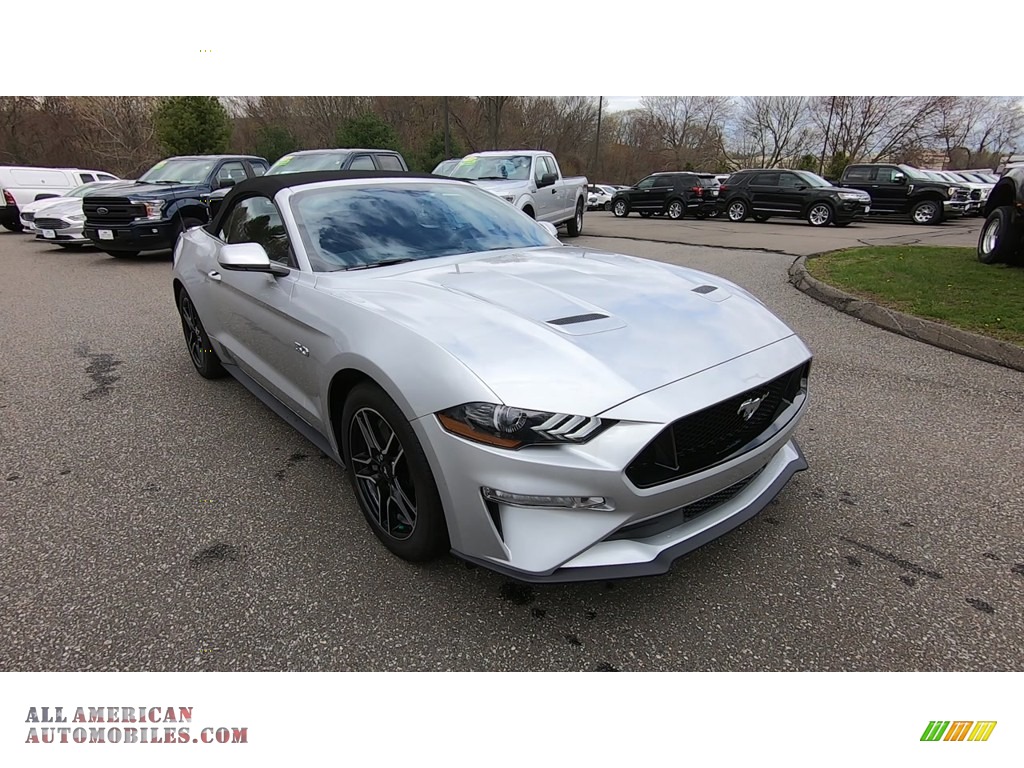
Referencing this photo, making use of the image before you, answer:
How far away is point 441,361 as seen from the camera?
1.95 meters

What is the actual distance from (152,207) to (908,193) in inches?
799

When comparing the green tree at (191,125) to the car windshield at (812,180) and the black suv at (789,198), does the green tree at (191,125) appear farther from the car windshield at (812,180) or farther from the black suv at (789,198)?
the car windshield at (812,180)

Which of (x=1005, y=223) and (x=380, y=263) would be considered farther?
(x=1005, y=223)

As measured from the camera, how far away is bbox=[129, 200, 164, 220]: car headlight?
32.0 ft

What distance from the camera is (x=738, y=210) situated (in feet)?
63.1

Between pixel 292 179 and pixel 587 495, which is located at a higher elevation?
pixel 292 179

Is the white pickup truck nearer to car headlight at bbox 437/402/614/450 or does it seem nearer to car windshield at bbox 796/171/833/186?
car headlight at bbox 437/402/614/450

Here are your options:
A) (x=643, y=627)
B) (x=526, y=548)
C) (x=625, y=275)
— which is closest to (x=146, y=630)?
(x=526, y=548)

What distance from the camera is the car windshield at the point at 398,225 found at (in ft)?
9.68

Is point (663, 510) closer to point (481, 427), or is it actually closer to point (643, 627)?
point (643, 627)

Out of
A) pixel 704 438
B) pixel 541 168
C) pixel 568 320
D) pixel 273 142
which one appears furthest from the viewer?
pixel 273 142

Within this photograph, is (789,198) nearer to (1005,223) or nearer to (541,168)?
(541,168)

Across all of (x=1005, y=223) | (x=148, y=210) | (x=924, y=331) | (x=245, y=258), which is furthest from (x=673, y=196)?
(x=245, y=258)

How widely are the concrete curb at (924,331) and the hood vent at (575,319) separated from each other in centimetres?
434
